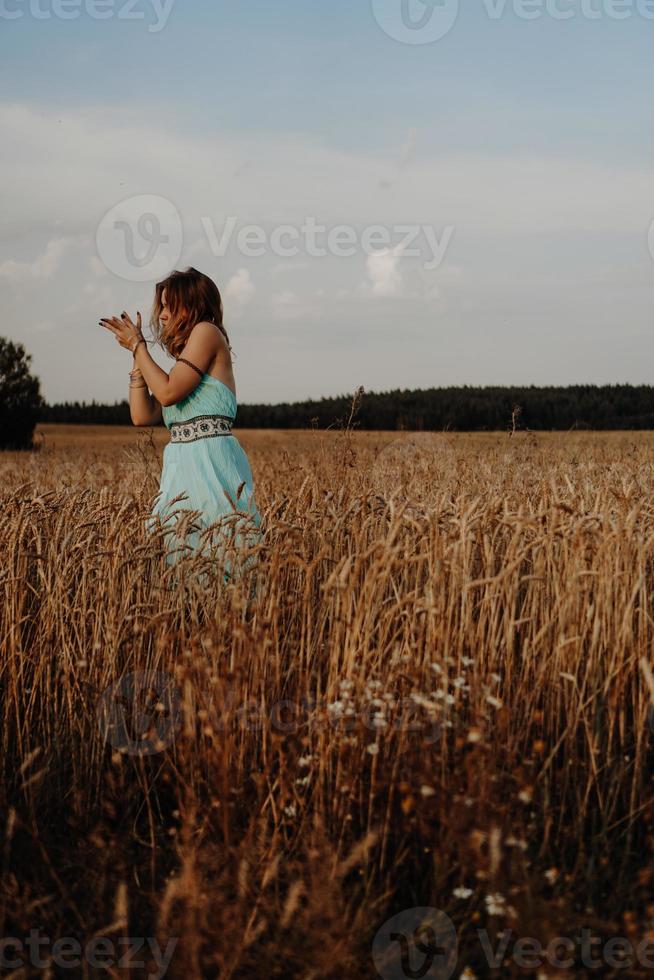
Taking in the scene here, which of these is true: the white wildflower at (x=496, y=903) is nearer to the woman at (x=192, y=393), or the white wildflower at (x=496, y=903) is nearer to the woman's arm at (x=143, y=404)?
the woman at (x=192, y=393)

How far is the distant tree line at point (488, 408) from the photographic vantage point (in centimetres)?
3697

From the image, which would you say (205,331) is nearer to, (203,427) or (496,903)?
(203,427)

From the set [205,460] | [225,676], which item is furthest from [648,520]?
[225,676]

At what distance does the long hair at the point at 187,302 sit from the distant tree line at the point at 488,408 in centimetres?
3043

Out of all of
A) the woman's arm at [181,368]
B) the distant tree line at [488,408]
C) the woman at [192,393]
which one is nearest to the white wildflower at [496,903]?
the woman at [192,393]

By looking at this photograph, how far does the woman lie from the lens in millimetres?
4211

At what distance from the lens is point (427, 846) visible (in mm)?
2436

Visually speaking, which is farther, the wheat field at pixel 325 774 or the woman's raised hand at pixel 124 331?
the woman's raised hand at pixel 124 331

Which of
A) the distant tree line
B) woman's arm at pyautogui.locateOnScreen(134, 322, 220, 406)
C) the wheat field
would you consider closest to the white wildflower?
the wheat field

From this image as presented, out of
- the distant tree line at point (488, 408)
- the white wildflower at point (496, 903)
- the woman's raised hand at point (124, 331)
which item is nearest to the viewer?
the white wildflower at point (496, 903)

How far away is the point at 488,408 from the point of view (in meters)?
37.1

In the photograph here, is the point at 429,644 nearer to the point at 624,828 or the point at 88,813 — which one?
the point at 624,828

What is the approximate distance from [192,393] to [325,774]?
2.33 metres

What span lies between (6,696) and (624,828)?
2.15 m
